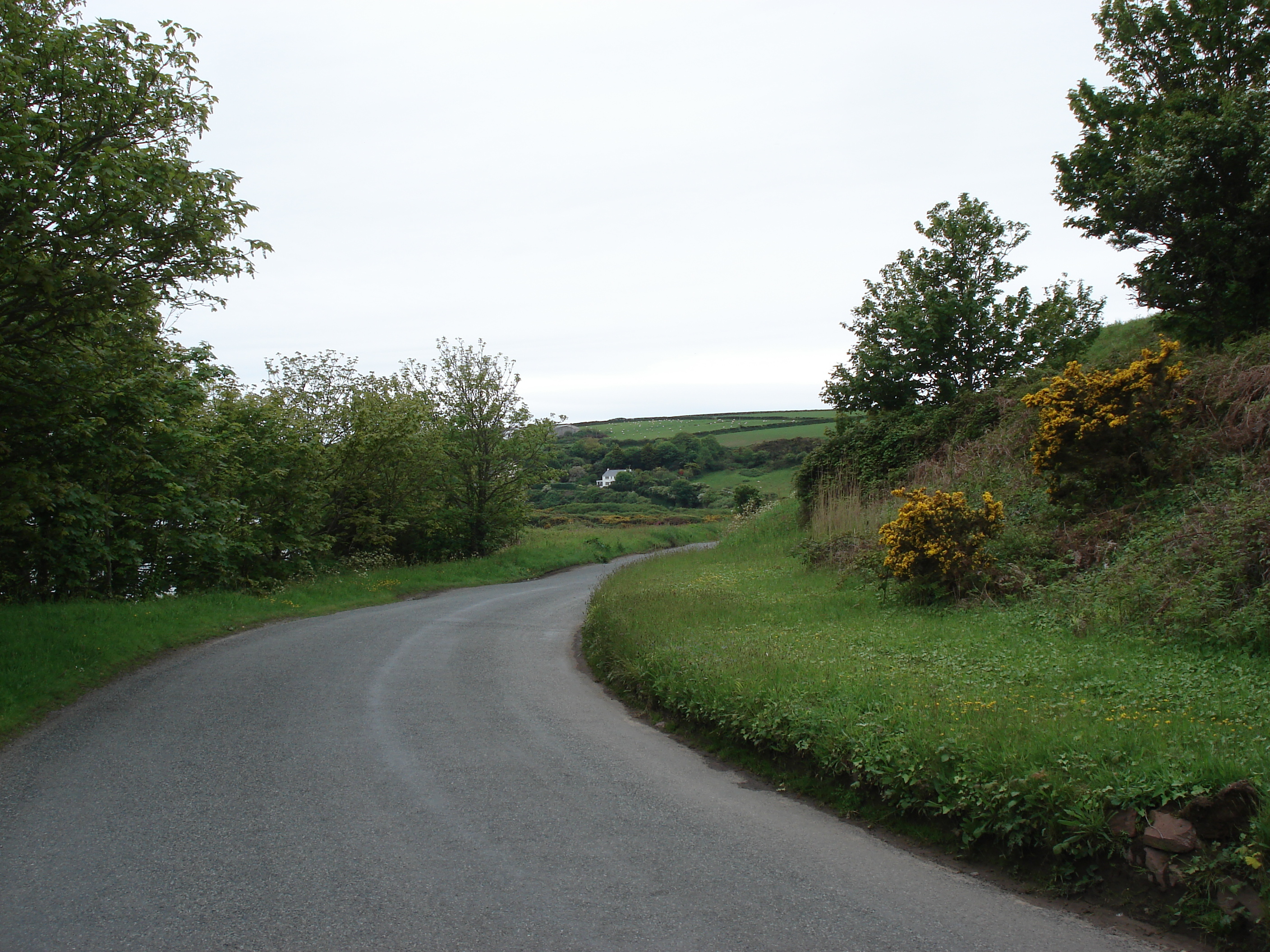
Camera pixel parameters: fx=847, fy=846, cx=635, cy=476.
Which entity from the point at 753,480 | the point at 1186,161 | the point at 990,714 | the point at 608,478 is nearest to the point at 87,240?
the point at 990,714

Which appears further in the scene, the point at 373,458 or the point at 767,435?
the point at 767,435

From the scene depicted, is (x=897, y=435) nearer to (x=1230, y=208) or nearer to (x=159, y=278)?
(x=1230, y=208)

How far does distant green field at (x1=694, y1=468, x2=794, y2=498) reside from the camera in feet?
170

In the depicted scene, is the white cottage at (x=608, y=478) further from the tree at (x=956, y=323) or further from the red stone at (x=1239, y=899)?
the red stone at (x=1239, y=899)

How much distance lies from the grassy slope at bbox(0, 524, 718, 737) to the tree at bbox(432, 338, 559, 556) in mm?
3489

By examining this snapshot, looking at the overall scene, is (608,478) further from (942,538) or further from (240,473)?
(942,538)

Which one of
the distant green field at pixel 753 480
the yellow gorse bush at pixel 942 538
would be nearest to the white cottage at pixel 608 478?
the distant green field at pixel 753 480

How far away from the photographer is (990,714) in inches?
231

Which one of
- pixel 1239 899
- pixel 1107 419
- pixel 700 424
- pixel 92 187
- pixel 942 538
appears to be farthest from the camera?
pixel 700 424

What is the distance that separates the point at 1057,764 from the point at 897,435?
1638cm

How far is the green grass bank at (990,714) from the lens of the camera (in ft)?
14.7

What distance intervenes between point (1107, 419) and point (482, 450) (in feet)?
78.8

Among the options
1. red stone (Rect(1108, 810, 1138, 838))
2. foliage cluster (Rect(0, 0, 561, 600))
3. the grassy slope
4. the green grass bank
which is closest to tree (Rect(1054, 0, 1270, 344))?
the green grass bank

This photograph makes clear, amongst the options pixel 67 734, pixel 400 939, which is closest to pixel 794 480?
pixel 67 734
